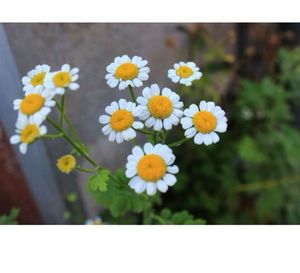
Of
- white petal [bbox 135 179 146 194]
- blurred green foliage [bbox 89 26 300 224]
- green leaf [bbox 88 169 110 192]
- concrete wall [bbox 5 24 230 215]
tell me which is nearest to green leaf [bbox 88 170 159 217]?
green leaf [bbox 88 169 110 192]

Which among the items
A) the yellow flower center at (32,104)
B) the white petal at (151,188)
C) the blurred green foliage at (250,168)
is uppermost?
the yellow flower center at (32,104)

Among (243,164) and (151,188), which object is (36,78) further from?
(243,164)

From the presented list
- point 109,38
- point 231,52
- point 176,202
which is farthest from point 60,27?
point 231,52

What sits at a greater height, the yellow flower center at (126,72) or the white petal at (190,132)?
the yellow flower center at (126,72)

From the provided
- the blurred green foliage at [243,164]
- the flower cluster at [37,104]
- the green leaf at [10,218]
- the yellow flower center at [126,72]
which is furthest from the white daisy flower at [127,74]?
the blurred green foliage at [243,164]

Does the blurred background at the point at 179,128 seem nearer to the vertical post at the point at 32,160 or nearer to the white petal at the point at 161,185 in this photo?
the vertical post at the point at 32,160

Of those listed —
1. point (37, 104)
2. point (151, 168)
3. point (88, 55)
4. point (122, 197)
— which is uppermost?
point (88, 55)

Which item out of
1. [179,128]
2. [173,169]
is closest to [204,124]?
[173,169]
